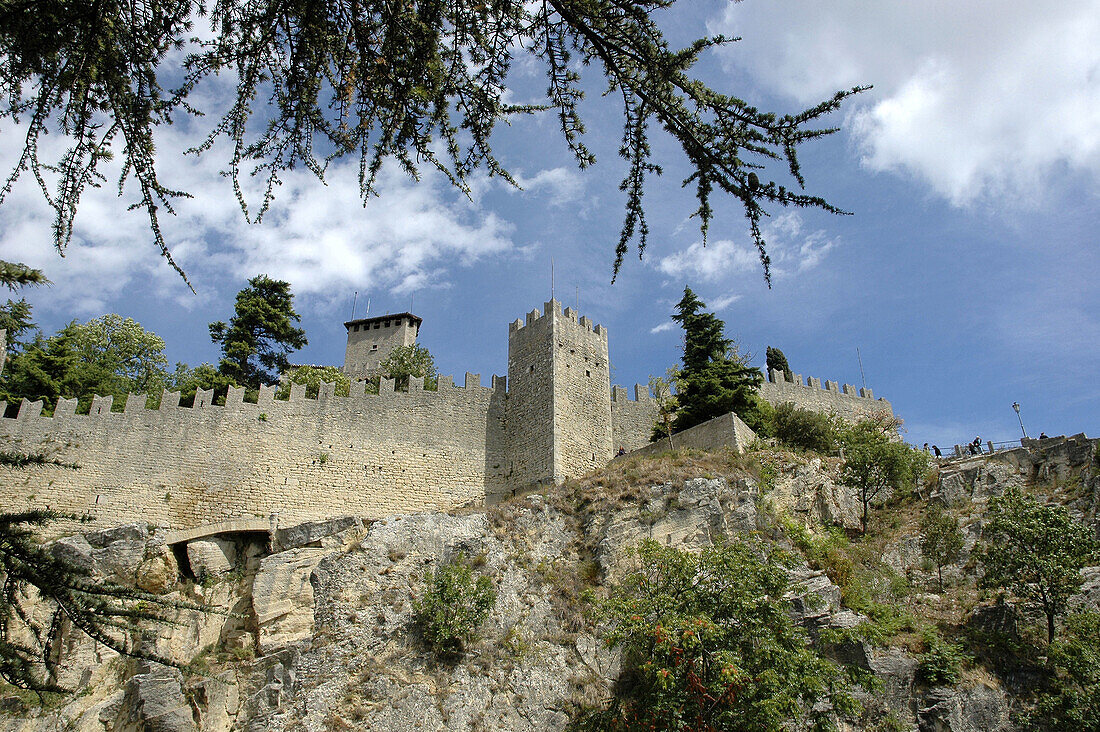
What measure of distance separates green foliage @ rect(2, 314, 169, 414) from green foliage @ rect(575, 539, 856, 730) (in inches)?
884

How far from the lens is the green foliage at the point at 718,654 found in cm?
1154

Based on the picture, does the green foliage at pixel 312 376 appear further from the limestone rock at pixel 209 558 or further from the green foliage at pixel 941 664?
the green foliage at pixel 941 664

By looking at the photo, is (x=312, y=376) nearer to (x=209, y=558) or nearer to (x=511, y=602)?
(x=209, y=558)

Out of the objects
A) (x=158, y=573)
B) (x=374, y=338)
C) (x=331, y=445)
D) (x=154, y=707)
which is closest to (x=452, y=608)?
(x=154, y=707)

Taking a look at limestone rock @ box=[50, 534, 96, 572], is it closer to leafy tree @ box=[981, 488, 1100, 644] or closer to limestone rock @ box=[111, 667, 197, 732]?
limestone rock @ box=[111, 667, 197, 732]

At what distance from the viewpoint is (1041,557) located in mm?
15875

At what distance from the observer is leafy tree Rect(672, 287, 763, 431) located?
83.6ft

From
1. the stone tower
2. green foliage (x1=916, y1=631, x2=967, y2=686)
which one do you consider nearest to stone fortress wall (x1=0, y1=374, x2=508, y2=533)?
green foliage (x1=916, y1=631, x2=967, y2=686)

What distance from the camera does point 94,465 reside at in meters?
22.2

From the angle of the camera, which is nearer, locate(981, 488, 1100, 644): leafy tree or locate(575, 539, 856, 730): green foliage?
locate(575, 539, 856, 730): green foliage

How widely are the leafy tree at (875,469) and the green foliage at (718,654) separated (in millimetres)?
9394

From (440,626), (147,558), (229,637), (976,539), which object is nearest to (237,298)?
(147,558)

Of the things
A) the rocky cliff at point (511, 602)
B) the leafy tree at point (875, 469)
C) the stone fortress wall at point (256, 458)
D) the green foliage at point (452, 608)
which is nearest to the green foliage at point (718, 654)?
the rocky cliff at point (511, 602)

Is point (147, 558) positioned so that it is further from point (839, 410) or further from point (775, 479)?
point (839, 410)
